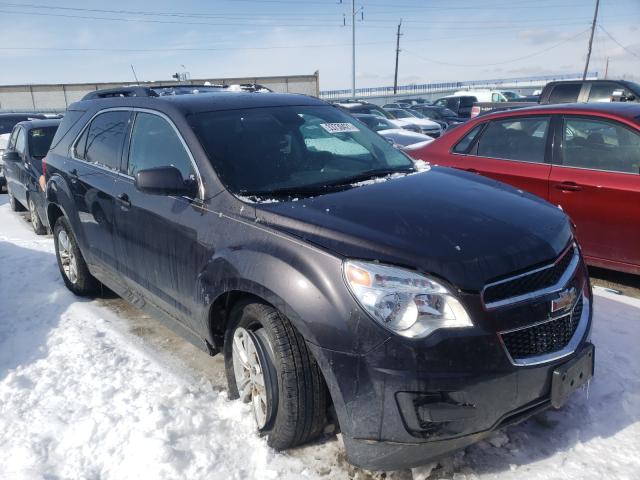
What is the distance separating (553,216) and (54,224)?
450 centimetres

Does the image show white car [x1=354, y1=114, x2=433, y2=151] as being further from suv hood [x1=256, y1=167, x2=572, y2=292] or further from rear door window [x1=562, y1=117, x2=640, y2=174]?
suv hood [x1=256, y1=167, x2=572, y2=292]

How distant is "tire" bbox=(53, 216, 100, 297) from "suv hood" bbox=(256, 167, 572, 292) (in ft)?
9.03

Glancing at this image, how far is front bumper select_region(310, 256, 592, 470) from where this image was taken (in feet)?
6.89

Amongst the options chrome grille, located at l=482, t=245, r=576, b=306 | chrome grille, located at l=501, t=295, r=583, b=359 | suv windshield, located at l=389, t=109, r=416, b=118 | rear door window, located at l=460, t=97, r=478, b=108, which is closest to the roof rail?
chrome grille, located at l=482, t=245, r=576, b=306

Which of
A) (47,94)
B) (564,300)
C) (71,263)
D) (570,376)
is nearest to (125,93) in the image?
(71,263)

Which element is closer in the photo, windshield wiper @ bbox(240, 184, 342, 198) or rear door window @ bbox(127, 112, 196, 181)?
windshield wiper @ bbox(240, 184, 342, 198)

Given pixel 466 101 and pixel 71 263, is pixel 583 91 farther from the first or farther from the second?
pixel 466 101

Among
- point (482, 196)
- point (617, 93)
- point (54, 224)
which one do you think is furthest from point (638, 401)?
point (617, 93)

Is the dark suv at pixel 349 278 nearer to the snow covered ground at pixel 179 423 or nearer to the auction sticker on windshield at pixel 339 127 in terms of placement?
the auction sticker on windshield at pixel 339 127

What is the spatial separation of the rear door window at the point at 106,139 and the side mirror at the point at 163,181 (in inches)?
42.1

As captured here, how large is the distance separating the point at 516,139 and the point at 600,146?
2.68 feet

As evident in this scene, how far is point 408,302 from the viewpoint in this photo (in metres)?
2.16

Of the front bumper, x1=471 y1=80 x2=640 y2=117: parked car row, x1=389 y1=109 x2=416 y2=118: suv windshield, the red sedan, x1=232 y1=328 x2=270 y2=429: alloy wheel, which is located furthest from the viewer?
x1=389 y1=109 x2=416 y2=118: suv windshield

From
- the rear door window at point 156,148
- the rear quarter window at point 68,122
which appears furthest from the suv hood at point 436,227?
the rear quarter window at point 68,122
